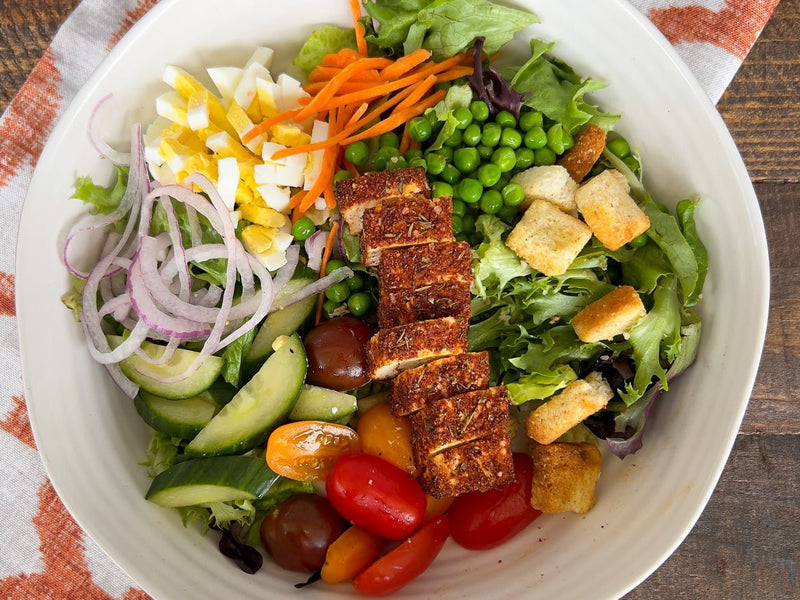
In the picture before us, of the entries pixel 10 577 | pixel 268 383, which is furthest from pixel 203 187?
pixel 10 577

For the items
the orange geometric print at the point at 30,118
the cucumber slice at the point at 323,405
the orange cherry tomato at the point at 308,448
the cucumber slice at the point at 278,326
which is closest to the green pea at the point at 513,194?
the cucumber slice at the point at 278,326

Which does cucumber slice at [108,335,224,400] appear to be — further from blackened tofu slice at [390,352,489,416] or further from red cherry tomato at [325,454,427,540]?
blackened tofu slice at [390,352,489,416]

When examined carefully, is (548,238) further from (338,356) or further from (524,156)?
(338,356)

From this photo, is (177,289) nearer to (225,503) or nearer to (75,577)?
(225,503)

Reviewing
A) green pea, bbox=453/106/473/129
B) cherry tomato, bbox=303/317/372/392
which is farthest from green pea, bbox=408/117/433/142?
cherry tomato, bbox=303/317/372/392

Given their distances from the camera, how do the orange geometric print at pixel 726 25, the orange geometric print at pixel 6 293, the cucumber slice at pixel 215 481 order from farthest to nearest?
the orange geometric print at pixel 6 293
the orange geometric print at pixel 726 25
the cucumber slice at pixel 215 481

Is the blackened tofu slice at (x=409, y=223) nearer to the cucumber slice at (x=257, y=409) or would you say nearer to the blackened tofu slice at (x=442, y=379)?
the blackened tofu slice at (x=442, y=379)
